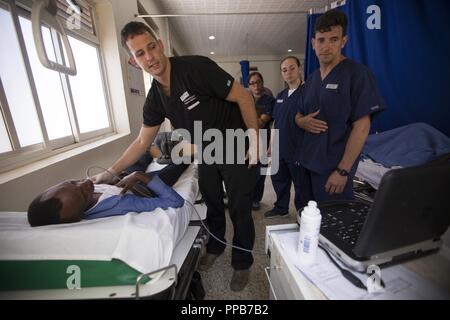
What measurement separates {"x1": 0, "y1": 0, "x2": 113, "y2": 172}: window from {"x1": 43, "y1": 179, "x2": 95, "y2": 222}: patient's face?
54 centimetres

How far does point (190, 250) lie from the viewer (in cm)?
96

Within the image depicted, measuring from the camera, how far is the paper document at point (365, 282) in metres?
0.47

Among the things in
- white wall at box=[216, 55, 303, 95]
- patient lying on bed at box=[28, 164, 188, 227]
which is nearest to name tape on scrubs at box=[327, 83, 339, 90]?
patient lying on bed at box=[28, 164, 188, 227]

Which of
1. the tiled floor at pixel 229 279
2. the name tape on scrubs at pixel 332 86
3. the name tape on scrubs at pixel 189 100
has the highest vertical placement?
the name tape on scrubs at pixel 332 86

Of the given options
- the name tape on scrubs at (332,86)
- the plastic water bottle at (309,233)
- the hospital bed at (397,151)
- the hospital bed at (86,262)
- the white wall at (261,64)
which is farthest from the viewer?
the white wall at (261,64)

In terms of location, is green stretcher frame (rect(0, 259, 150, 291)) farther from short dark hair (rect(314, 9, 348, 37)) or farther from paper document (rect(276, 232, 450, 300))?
short dark hair (rect(314, 9, 348, 37))

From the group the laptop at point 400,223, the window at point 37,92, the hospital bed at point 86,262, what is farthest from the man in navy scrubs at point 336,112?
the window at point 37,92

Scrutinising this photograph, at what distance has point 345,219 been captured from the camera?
0.68m

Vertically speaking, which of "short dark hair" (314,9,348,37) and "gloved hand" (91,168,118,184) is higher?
"short dark hair" (314,9,348,37)

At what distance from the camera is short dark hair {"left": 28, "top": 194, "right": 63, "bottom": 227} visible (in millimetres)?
783

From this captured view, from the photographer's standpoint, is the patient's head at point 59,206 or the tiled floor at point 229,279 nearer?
the patient's head at point 59,206

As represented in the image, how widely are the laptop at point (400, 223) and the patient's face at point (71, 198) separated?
2.95ft

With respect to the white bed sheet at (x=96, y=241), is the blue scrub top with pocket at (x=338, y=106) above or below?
above

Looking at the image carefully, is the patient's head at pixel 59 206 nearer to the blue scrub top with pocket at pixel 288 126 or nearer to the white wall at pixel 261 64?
the blue scrub top with pocket at pixel 288 126
